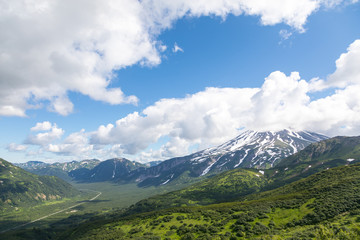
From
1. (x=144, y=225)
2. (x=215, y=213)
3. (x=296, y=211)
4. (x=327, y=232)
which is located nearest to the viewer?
(x=327, y=232)

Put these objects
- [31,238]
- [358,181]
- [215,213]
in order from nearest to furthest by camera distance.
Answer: [358,181] < [215,213] < [31,238]

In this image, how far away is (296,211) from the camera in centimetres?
7719

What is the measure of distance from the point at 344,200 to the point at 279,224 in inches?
998

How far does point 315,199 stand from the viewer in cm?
8094

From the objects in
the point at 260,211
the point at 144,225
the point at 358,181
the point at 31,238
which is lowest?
the point at 31,238

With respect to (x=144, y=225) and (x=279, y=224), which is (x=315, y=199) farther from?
(x=144, y=225)

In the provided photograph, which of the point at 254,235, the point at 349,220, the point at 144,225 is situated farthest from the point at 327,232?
the point at 144,225

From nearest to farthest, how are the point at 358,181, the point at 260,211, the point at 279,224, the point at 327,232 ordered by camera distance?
the point at 327,232 → the point at 279,224 → the point at 260,211 → the point at 358,181

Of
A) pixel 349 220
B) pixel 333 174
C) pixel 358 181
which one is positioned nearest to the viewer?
pixel 349 220

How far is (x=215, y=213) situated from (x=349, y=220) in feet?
189

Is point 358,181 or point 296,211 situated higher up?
point 358,181

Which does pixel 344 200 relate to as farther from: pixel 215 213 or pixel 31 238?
→ pixel 31 238

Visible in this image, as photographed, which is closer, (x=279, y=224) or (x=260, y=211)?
(x=279, y=224)

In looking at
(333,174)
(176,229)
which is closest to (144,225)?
(176,229)
